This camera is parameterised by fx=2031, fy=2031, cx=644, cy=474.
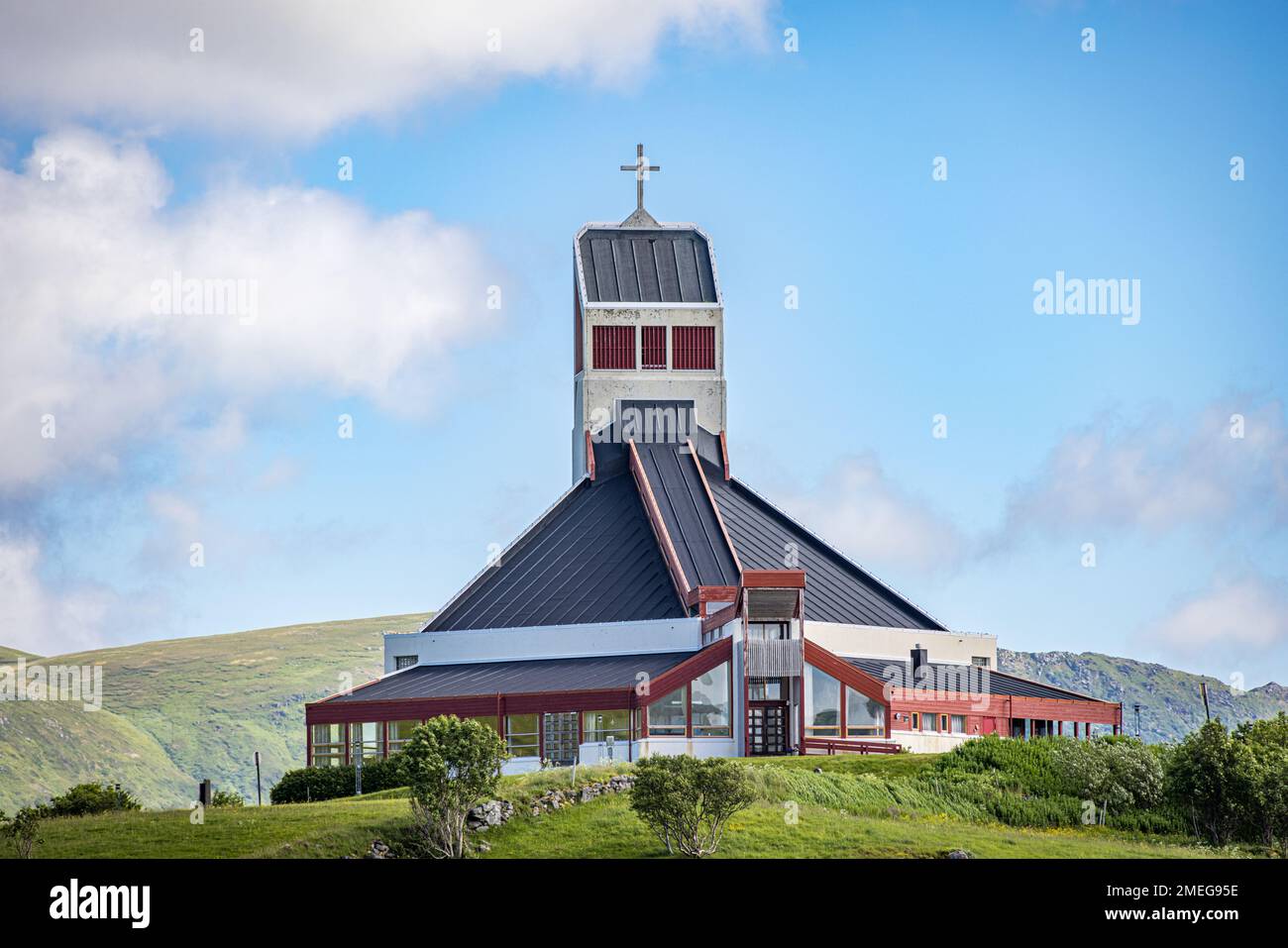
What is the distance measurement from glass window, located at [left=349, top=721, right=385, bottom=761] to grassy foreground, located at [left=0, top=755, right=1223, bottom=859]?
16.4m

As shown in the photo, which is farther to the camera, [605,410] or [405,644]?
[605,410]

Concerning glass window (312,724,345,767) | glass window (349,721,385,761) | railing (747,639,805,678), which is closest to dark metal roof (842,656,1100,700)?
railing (747,639,805,678)

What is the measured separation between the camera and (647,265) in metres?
93.9

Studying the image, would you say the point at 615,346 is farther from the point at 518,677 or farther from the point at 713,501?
the point at 518,677

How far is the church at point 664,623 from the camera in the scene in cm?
6956

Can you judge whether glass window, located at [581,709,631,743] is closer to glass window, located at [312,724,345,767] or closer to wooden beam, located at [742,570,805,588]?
wooden beam, located at [742,570,805,588]

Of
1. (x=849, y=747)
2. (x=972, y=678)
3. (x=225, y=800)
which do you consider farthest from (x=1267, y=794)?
(x=225, y=800)

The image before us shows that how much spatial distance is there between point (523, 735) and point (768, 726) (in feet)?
28.0

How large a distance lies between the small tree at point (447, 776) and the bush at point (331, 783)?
15.1 m
